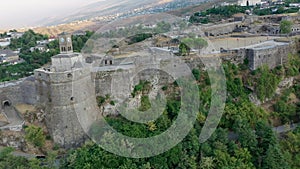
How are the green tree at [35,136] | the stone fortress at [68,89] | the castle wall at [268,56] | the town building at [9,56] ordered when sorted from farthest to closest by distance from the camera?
the town building at [9,56]
the castle wall at [268,56]
the stone fortress at [68,89]
the green tree at [35,136]

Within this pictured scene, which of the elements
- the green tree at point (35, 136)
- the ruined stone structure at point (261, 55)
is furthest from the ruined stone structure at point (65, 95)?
the ruined stone structure at point (261, 55)

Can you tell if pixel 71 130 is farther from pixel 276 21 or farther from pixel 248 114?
pixel 276 21

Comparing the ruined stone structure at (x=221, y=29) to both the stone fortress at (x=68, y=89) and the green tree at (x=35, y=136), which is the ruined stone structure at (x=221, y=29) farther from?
the green tree at (x=35, y=136)

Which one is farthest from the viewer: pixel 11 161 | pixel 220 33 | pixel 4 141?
pixel 220 33

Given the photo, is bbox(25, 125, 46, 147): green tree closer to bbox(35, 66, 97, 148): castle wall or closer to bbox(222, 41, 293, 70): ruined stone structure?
bbox(35, 66, 97, 148): castle wall

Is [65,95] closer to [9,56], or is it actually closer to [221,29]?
[9,56]

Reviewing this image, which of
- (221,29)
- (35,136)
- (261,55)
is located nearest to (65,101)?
(35,136)

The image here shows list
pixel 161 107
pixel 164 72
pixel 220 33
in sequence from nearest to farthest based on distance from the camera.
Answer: pixel 161 107 < pixel 164 72 < pixel 220 33

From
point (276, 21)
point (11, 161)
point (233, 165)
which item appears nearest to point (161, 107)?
point (233, 165)
